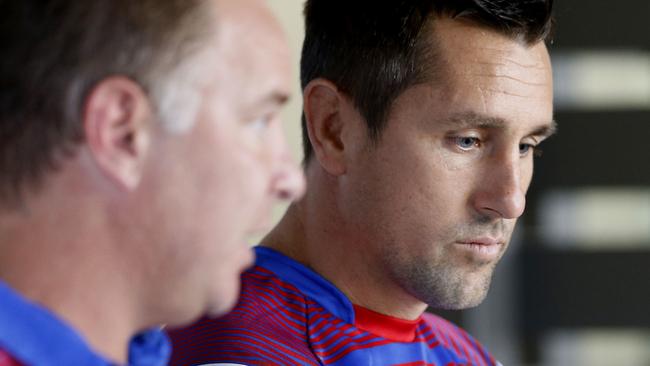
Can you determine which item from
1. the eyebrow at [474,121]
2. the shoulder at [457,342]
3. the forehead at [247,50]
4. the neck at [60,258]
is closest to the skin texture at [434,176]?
the eyebrow at [474,121]

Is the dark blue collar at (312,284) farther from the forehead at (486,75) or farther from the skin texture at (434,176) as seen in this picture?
the forehead at (486,75)

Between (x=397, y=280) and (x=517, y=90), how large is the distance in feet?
0.92

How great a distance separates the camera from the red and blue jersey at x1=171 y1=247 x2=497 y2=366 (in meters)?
1.23

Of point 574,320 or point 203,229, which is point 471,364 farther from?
point 574,320

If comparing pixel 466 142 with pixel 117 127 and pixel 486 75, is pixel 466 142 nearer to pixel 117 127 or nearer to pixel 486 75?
pixel 486 75

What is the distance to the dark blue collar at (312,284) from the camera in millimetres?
1341

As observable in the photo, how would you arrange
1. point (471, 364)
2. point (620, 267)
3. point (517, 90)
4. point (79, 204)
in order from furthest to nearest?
point (620, 267), point (471, 364), point (517, 90), point (79, 204)

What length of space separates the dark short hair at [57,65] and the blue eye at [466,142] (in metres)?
0.64

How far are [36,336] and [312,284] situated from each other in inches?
25.5

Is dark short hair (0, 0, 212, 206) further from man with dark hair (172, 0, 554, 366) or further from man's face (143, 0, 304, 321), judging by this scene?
man with dark hair (172, 0, 554, 366)

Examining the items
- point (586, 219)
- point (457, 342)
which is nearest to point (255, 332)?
point (457, 342)

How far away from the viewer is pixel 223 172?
0.76 m

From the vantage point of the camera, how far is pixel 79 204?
74cm

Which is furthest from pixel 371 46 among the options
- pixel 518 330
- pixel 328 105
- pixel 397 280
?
pixel 518 330
